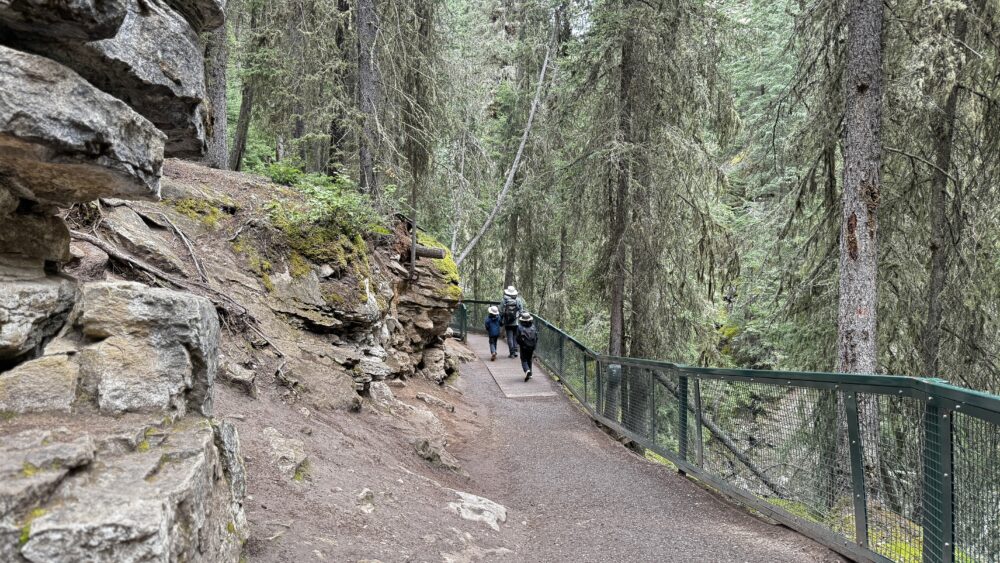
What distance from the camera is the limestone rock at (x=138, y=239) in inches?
223

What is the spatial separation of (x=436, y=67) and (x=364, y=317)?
647 cm

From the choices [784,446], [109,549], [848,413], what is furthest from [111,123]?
[784,446]

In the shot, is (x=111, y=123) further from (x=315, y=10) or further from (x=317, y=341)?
(x=315, y=10)

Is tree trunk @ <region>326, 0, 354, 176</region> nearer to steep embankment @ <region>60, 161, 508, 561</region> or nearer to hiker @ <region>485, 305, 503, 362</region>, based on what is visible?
steep embankment @ <region>60, 161, 508, 561</region>

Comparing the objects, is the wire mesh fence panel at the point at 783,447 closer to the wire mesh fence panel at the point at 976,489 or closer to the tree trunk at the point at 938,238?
the wire mesh fence panel at the point at 976,489

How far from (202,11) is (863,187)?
6.93 m

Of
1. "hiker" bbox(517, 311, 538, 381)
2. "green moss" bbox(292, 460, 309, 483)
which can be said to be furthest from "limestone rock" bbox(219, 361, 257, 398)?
"hiker" bbox(517, 311, 538, 381)

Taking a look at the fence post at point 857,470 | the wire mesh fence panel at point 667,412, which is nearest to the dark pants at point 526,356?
the wire mesh fence panel at point 667,412

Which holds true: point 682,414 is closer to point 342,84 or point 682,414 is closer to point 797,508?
point 797,508

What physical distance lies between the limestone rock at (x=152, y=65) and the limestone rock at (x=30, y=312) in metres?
1.02

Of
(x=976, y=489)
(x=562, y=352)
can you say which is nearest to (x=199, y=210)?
(x=976, y=489)

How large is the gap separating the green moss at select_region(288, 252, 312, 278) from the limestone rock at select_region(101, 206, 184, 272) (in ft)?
5.46

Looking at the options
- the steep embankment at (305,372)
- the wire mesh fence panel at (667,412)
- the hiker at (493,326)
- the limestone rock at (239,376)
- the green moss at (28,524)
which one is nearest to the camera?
the green moss at (28,524)

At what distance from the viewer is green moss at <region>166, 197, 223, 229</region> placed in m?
7.18
